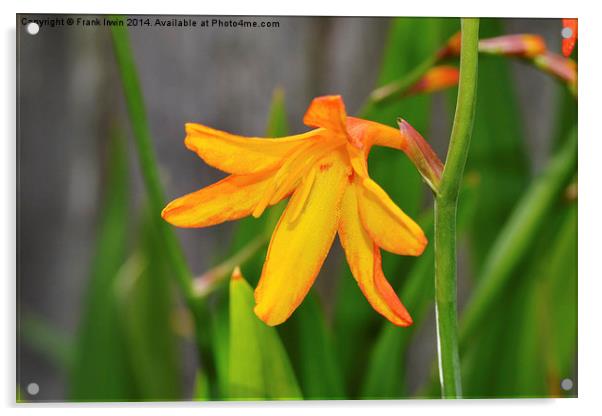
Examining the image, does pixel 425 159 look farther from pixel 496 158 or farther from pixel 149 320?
pixel 149 320

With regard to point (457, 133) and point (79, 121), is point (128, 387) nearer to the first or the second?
point (79, 121)

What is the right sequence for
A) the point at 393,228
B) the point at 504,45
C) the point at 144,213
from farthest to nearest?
1. the point at 144,213
2. the point at 504,45
3. the point at 393,228

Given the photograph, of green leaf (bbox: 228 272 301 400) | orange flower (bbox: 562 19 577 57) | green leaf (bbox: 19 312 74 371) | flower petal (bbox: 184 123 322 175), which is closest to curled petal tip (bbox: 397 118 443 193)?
flower petal (bbox: 184 123 322 175)

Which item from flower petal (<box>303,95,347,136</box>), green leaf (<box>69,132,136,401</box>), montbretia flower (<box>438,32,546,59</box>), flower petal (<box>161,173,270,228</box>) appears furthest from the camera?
green leaf (<box>69,132,136,401</box>)

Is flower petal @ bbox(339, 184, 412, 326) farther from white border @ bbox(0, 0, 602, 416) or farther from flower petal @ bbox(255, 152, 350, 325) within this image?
white border @ bbox(0, 0, 602, 416)
